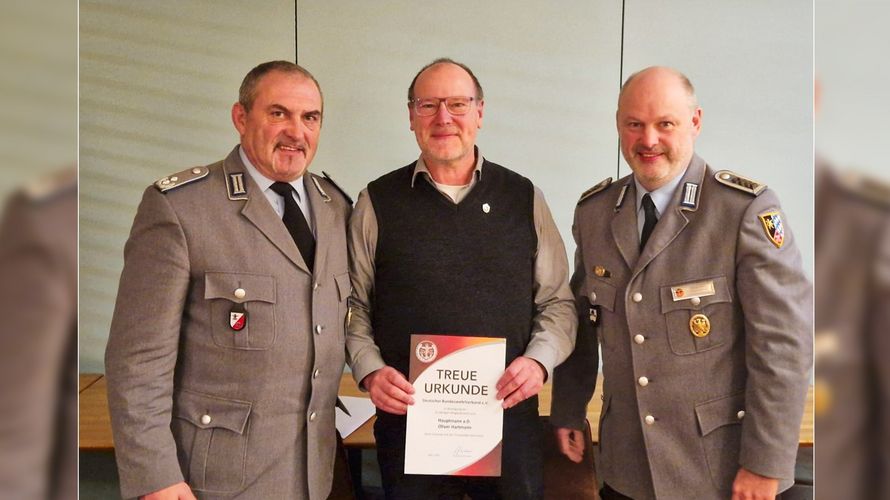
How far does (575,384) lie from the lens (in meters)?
2.02

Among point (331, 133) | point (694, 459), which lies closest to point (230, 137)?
point (331, 133)

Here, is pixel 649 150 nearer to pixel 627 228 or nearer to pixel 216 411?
pixel 627 228

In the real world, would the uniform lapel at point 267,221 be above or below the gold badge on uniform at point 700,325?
above

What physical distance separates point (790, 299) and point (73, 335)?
1525 mm

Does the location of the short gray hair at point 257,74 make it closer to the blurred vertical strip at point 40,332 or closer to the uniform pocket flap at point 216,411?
the uniform pocket flap at point 216,411

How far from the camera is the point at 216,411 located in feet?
5.45

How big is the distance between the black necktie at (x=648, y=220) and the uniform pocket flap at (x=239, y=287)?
98 cm

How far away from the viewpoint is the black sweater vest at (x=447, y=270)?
6.16 ft

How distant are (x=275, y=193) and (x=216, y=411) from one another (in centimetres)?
58

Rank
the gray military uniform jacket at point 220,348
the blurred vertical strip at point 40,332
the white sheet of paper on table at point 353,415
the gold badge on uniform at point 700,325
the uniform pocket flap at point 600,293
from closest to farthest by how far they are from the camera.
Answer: the blurred vertical strip at point 40,332 < the gray military uniform jacket at point 220,348 < the gold badge on uniform at point 700,325 < the uniform pocket flap at point 600,293 < the white sheet of paper on table at point 353,415

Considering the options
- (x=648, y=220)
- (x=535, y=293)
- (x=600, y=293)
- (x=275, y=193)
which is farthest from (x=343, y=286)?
(x=648, y=220)

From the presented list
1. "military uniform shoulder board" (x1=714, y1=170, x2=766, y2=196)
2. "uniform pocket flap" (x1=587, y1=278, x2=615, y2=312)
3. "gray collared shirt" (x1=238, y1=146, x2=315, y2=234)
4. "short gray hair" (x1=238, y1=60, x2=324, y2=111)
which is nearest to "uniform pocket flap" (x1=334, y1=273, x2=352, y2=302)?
"gray collared shirt" (x1=238, y1=146, x2=315, y2=234)

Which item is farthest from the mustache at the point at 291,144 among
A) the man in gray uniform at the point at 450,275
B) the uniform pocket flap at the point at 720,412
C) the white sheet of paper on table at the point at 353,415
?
the uniform pocket flap at the point at 720,412

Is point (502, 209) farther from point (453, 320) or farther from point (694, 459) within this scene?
point (694, 459)
